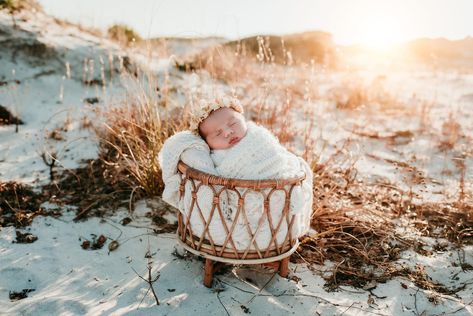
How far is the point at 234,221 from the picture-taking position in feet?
6.31

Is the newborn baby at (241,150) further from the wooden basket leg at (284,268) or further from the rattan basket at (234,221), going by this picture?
the wooden basket leg at (284,268)

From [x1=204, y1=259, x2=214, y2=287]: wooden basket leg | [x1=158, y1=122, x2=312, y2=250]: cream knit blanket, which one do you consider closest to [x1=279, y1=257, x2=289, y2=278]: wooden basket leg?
[x1=158, y1=122, x2=312, y2=250]: cream knit blanket

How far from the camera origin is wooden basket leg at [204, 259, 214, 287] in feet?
6.74

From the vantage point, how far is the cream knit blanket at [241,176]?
1945mm

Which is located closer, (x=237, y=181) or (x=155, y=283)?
(x=237, y=181)

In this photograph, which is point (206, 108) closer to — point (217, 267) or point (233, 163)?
point (233, 163)

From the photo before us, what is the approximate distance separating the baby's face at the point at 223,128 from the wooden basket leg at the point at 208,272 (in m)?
0.58

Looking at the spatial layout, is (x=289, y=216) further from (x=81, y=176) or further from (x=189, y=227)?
(x=81, y=176)

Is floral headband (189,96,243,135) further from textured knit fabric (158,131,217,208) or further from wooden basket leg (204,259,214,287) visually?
wooden basket leg (204,259,214,287)

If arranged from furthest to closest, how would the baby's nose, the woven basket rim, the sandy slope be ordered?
the baby's nose < the sandy slope < the woven basket rim

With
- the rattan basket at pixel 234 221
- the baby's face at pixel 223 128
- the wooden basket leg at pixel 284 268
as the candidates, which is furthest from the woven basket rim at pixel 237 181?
the wooden basket leg at pixel 284 268

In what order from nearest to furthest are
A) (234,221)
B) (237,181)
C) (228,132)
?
(237,181)
(234,221)
(228,132)

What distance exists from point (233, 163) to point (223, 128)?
19 centimetres

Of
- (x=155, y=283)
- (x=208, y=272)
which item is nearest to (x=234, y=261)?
(x=208, y=272)
